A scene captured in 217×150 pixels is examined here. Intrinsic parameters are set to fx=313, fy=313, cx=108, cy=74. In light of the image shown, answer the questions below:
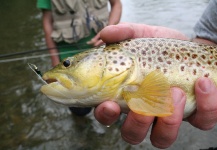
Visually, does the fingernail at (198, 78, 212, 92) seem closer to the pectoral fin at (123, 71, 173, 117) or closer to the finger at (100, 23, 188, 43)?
the pectoral fin at (123, 71, 173, 117)

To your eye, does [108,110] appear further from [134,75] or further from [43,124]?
[43,124]

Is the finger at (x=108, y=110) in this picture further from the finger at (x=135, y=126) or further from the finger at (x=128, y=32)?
the finger at (x=128, y=32)

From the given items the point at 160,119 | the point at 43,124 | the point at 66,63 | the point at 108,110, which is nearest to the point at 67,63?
the point at 66,63

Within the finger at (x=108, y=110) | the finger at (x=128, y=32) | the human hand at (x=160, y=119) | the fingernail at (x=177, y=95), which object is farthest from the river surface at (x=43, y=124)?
the fingernail at (x=177, y=95)

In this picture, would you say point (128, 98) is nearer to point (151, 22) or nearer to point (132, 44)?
point (132, 44)

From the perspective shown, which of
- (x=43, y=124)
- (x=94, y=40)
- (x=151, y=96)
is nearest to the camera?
(x=151, y=96)

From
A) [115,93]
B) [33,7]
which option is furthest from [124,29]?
[33,7]
